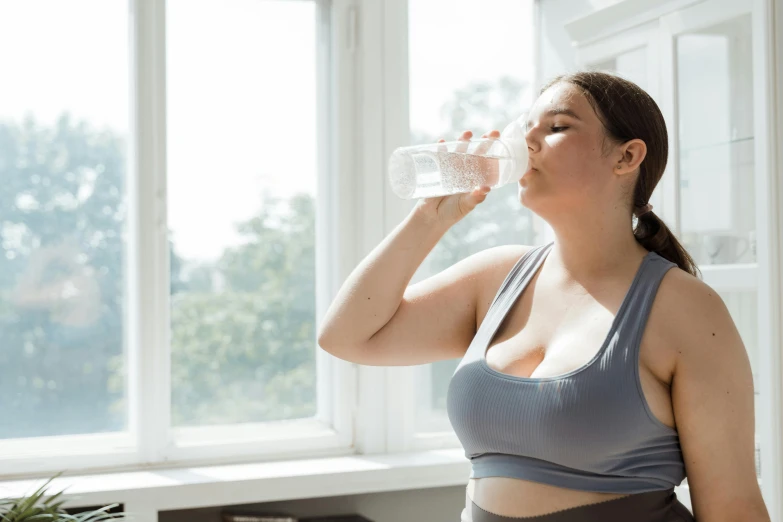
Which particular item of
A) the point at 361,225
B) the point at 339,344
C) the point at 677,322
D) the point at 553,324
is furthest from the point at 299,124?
the point at 677,322

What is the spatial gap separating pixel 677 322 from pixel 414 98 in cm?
164

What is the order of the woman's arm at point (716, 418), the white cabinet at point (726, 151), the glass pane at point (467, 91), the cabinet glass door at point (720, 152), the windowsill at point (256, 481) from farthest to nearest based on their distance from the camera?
the glass pane at point (467, 91) → the windowsill at point (256, 481) → the cabinet glass door at point (720, 152) → the white cabinet at point (726, 151) → the woman's arm at point (716, 418)

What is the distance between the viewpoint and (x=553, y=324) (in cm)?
142

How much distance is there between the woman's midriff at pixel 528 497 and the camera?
4.17 ft

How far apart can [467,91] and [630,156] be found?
149cm

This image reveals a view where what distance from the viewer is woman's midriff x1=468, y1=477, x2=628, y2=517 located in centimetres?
127

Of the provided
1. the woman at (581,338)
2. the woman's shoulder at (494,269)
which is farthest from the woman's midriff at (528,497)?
the woman's shoulder at (494,269)

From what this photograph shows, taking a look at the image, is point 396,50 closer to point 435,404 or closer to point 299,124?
point 299,124

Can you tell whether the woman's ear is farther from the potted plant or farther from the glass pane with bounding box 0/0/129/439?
the glass pane with bounding box 0/0/129/439

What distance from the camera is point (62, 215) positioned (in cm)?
242

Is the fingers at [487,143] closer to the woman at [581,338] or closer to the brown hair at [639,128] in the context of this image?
the woman at [581,338]

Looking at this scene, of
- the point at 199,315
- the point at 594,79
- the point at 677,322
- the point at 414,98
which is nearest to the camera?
the point at 677,322

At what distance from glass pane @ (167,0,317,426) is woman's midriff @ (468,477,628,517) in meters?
1.38

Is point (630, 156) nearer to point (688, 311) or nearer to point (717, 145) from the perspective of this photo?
point (688, 311)
